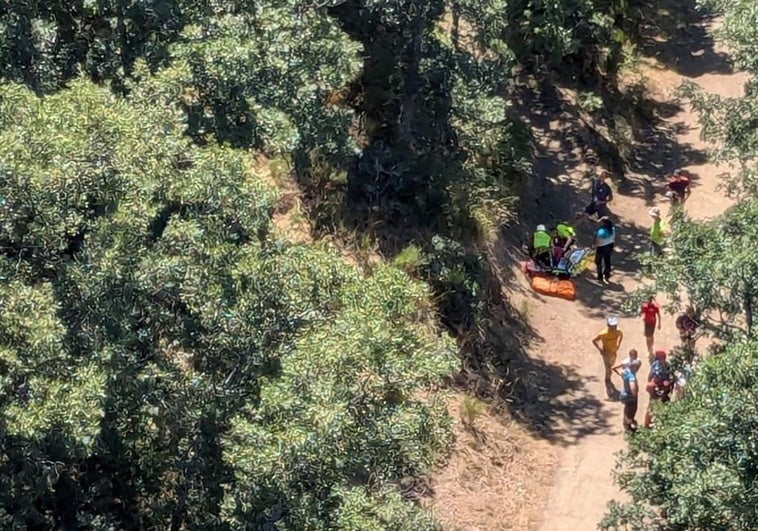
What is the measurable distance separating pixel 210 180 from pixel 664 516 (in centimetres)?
616

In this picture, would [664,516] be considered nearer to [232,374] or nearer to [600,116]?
[232,374]

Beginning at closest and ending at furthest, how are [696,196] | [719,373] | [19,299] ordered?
[19,299] < [719,373] < [696,196]

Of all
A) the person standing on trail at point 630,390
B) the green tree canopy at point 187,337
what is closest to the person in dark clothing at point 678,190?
the person standing on trail at point 630,390

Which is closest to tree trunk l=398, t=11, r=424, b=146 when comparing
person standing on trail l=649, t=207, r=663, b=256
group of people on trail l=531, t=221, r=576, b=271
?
group of people on trail l=531, t=221, r=576, b=271

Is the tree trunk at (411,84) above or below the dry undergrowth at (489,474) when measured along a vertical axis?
above

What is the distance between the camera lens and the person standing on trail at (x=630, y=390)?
20.2m

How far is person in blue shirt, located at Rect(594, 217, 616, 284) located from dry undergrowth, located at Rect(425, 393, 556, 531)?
14.3 feet

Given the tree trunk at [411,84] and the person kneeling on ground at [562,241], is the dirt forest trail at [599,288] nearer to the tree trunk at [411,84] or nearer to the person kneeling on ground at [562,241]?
the person kneeling on ground at [562,241]

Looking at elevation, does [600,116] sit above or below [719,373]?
below

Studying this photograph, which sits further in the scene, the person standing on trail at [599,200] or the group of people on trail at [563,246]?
Result: the person standing on trail at [599,200]

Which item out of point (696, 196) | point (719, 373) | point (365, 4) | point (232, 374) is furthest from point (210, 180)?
point (696, 196)

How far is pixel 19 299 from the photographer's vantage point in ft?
35.6

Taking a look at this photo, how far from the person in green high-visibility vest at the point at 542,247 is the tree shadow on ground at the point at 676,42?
9.42 meters

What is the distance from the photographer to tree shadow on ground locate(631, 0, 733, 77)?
32438 millimetres
